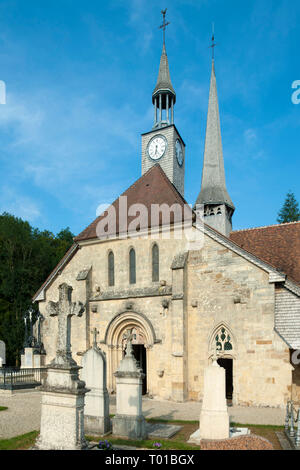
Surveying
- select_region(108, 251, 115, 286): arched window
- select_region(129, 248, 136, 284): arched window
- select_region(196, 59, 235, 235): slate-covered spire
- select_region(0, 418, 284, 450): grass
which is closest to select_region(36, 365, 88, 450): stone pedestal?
select_region(0, 418, 284, 450): grass

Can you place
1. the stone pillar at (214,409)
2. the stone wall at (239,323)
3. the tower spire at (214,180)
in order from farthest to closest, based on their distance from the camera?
the tower spire at (214,180) < the stone wall at (239,323) < the stone pillar at (214,409)

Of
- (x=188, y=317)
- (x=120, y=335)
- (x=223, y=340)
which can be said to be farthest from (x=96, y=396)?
(x=120, y=335)

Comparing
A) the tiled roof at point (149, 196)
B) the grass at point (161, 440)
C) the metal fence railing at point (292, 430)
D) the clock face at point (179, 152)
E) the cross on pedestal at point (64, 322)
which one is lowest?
the grass at point (161, 440)

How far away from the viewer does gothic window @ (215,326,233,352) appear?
14.8m

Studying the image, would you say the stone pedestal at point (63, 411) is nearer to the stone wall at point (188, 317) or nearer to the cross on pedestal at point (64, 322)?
the cross on pedestal at point (64, 322)

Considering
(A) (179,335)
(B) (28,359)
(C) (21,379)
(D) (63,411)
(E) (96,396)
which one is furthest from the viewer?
(B) (28,359)

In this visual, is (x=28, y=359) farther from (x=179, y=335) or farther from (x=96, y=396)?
(x=96, y=396)

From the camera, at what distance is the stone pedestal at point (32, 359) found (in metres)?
20.2

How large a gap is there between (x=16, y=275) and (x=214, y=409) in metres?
25.4

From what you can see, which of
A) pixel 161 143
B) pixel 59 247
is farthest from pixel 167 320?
pixel 59 247

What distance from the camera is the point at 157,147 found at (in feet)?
75.9

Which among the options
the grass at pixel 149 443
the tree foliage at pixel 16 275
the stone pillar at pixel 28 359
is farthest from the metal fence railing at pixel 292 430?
the tree foliage at pixel 16 275

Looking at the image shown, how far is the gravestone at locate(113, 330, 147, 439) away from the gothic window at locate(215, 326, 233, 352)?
19.8 feet

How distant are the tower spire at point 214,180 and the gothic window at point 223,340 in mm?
7671
